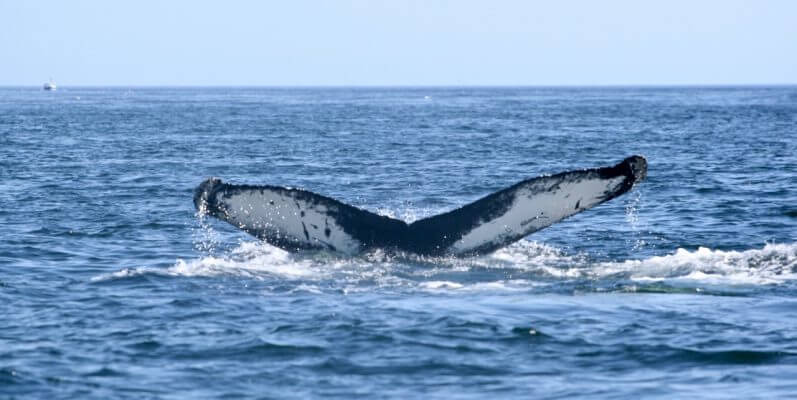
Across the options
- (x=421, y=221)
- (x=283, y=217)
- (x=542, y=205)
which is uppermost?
(x=542, y=205)

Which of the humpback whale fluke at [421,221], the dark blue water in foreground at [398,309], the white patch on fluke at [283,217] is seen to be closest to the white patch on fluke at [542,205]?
the humpback whale fluke at [421,221]

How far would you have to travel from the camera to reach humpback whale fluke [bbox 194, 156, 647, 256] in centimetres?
1149

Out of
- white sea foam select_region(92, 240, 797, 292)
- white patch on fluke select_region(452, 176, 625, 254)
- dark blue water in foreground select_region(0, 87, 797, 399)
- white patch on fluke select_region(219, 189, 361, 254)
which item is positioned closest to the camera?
dark blue water in foreground select_region(0, 87, 797, 399)

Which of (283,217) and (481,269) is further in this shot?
(481,269)

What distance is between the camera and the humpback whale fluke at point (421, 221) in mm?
11492

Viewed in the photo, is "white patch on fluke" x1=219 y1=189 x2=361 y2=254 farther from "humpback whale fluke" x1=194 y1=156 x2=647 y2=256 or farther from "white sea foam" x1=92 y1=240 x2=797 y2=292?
"white sea foam" x1=92 y1=240 x2=797 y2=292

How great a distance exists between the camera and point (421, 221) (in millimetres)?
12586

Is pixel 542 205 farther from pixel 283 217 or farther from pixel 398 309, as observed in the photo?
pixel 283 217

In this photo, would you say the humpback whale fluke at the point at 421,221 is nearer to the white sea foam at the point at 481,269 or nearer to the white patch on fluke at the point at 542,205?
the white patch on fluke at the point at 542,205

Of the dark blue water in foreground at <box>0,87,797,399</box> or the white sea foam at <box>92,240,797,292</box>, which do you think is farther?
the white sea foam at <box>92,240,797,292</box>

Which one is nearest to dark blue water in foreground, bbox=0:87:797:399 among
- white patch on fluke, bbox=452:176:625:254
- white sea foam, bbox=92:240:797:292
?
white sea foam, bbox=92:240:797:292

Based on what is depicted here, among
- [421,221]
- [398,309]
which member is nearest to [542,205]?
[421,221]

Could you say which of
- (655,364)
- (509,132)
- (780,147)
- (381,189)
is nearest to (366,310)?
(655,364)

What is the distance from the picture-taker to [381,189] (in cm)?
2572
